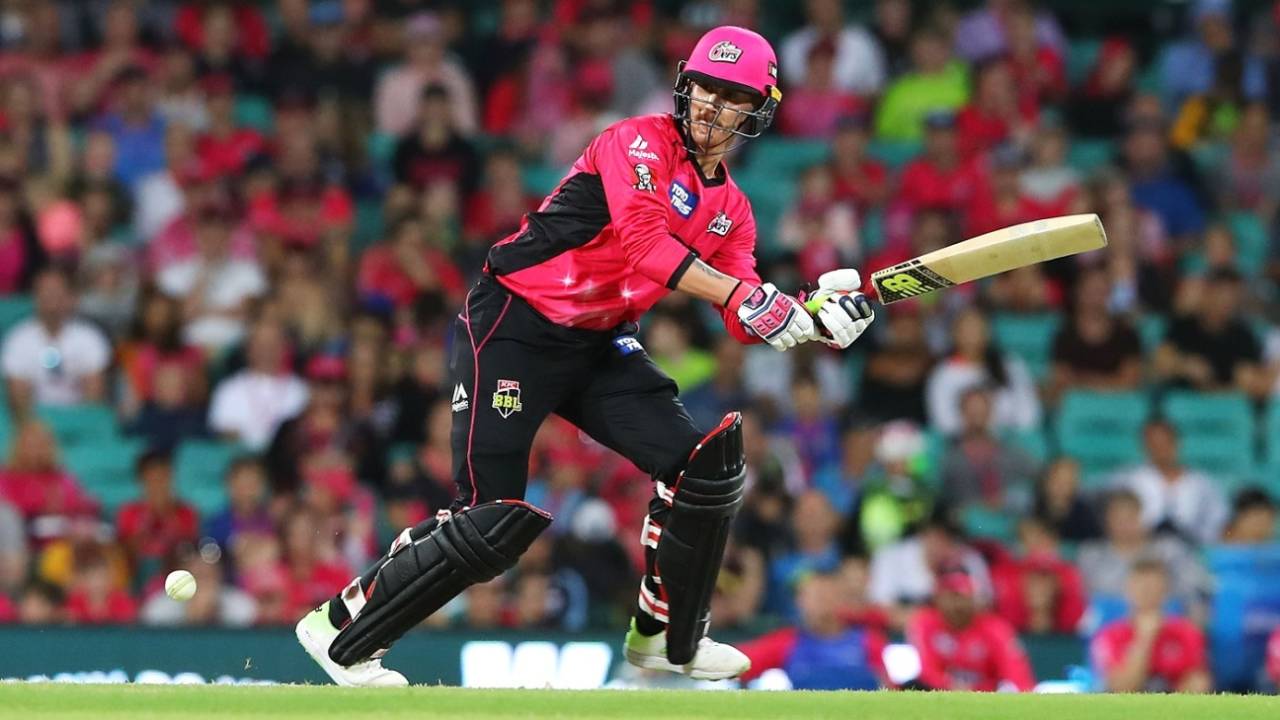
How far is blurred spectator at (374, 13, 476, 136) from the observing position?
45.0 ft

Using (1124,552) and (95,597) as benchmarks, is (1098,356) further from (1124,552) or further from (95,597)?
(95,597)

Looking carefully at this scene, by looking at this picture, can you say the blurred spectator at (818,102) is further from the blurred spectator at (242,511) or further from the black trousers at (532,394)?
the black trousers at (532,394)

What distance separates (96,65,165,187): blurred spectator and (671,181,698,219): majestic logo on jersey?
7.05 metres

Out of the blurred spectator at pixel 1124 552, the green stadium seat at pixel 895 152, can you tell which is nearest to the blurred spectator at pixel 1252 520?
the blurred spectator at pixel 1124 552

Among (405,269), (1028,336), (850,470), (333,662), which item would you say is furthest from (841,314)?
(1028,336)

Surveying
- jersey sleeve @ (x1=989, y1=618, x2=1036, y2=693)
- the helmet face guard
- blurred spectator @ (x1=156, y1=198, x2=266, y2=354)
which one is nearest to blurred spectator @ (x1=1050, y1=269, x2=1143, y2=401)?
jersey sleeve @ (x1=989, y1=618, x2=1036, y2=693)

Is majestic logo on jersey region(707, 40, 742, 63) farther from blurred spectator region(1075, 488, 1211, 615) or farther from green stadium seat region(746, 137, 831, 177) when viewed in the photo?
green stadium seat region(746, 137, 831, 177)

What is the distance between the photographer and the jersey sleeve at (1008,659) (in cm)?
938

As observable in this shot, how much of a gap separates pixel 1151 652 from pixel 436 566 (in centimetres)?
422

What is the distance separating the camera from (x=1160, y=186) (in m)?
13.6

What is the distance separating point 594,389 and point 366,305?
5.43 metres

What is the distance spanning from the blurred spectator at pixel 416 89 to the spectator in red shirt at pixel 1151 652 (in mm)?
5901

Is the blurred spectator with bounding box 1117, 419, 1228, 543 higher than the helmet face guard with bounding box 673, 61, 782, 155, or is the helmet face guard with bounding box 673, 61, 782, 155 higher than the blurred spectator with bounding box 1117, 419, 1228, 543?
the helmet face guard with bounding box 673, 61, 782, 155

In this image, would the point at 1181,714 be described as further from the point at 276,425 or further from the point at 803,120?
the point at 803,120
